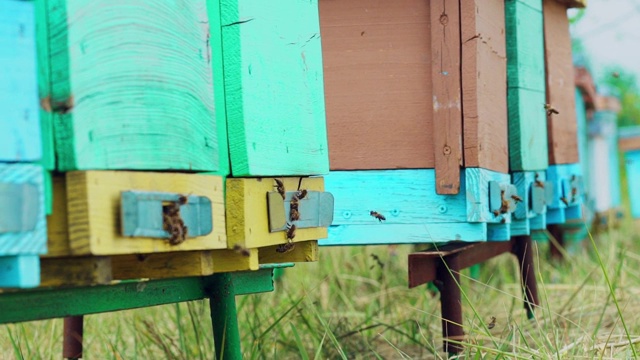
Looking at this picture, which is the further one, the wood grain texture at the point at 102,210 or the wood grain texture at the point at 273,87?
the wood grain texture at the point at 273,87

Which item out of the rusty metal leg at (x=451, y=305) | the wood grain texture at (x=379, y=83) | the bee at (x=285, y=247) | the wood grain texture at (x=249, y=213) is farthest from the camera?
the rusty metal leg at (x=451, y=305)

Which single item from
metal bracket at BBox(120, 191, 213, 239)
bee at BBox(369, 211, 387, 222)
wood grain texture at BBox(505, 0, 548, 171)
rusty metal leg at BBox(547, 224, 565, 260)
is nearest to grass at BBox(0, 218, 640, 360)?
rusty metal leg at BBox(547, 224, 565, 260)

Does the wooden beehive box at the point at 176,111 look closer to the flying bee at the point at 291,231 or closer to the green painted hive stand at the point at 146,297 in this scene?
the flying bee at the point at 291,231

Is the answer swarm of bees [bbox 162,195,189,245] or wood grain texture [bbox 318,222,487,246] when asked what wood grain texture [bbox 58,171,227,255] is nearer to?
swarm of bees [bbox 162,195,189,245]

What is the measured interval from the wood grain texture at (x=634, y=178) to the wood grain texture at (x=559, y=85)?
25.0 ft

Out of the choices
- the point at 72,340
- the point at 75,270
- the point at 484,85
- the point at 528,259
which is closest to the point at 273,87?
the point at 75,270

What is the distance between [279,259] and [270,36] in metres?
0.67

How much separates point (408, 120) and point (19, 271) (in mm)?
1986

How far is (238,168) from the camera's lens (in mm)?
Result: 2477

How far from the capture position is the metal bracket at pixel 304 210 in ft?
8.52

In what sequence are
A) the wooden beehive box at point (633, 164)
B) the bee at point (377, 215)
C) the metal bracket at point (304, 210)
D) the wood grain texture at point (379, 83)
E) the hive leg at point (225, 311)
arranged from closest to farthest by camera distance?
the metal bracket at point (304, 210)
the hive leg at point (225, 311)
the bee at point (377, 215)
the wood grain texture at point (379, 83)
the wooden beehive box at point (633, 164)

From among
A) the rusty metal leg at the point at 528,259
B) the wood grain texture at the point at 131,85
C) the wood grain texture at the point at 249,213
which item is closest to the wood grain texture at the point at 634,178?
the rusty metal leg at the point at 528,259

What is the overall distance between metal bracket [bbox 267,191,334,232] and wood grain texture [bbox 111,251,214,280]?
0.23 m

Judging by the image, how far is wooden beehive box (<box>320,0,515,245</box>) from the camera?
11.5 feet
